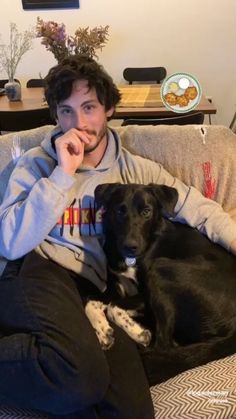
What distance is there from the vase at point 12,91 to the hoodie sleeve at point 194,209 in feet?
6.96

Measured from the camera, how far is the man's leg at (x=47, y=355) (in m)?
1.13

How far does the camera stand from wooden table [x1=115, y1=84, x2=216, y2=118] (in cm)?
309

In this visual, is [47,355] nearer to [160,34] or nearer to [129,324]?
[129,324]

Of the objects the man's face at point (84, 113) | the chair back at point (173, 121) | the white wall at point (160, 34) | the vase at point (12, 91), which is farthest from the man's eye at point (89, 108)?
the white wall at point (160, 34)

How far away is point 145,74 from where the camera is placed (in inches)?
196

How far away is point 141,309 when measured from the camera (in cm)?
168

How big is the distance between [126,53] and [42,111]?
9.34 ft

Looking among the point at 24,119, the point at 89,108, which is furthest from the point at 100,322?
the point at 24,119

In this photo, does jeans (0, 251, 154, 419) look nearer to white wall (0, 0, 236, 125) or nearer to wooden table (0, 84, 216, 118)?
wooden table (0, 84, 216, 118)

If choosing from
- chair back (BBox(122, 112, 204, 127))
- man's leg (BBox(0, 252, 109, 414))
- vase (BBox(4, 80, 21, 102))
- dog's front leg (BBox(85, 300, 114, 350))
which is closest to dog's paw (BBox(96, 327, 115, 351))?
dog's front leg (BBox(85, 300, 114, 350))

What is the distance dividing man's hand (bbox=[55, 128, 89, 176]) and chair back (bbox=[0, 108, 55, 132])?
1.25 m

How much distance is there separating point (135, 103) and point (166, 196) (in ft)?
5.90

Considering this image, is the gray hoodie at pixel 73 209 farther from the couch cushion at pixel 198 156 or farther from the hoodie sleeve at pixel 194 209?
the couch cushion at pixel 198 156
